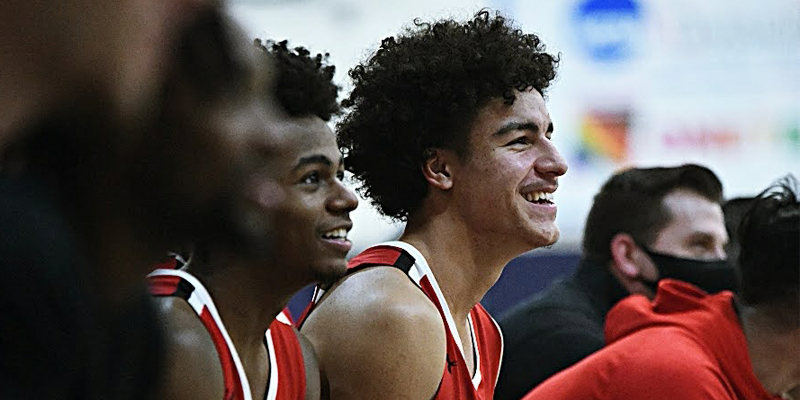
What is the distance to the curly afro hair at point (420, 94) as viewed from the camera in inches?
92.2

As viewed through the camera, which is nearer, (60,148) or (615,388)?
(60,148)

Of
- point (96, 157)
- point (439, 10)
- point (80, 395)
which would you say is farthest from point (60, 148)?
point (439, 10)

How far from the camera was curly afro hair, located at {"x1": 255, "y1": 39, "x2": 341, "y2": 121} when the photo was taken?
2074mm

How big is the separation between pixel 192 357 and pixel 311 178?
1.50ft

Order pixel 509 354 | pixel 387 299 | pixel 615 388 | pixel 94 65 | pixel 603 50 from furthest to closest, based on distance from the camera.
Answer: pixel 603 50, pixel 509 354, pixel 615 388, pixel 387 299, pixel 94 65

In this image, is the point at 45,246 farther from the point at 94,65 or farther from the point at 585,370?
the point at 585,370

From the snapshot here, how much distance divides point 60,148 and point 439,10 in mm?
5201

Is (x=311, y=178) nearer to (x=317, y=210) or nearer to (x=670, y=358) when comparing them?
(x=317, y=210)

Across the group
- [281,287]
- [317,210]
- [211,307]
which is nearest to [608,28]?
[317,210]

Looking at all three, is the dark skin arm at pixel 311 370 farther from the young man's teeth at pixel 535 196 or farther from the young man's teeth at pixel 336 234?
the young man's teeth at pixel 535 196

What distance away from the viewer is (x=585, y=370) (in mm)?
2455

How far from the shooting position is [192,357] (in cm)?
175

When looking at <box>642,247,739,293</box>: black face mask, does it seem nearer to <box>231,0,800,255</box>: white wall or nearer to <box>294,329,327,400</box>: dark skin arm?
<box>294,329,327,400</box>: dark skin arm

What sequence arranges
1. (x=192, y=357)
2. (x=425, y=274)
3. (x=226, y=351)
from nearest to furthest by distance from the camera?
(x=192, y=357), (x=226, y=351), (x=425, y=274)
